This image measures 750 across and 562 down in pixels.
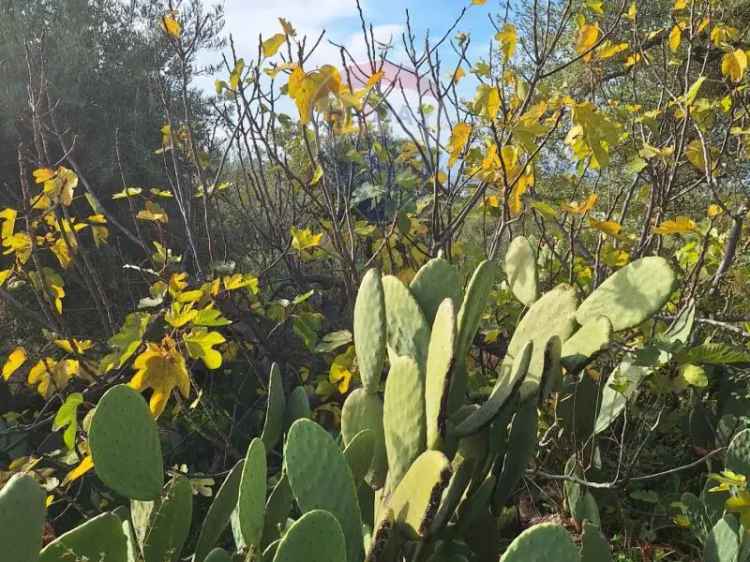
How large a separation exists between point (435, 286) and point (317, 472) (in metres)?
0.50

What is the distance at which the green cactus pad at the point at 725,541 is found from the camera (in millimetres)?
1305

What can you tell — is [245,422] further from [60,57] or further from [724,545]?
[60,57]

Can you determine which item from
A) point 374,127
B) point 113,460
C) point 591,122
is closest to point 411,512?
point 113,460

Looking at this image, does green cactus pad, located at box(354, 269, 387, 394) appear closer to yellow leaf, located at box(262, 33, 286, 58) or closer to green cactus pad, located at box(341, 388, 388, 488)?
green cactus pad, located at box(341, 388, 388, 488)

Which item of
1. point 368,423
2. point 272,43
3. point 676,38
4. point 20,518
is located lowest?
point 368,423

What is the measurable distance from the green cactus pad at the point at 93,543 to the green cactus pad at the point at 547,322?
678 mm

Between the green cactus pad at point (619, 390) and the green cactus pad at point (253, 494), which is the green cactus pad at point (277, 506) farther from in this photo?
the green cactus pad at point (619, 390)

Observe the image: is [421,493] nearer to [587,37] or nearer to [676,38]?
[587,37]

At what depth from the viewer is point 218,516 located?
1287 millimetres

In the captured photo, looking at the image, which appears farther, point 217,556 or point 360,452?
point 360,452

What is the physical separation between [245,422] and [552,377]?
62.4 inches

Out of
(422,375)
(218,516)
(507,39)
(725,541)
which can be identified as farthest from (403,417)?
(507,39)

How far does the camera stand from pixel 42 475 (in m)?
1.89

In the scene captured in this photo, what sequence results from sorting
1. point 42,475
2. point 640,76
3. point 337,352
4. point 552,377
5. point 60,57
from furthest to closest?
point 640,76 < point 60,57 < point 337,352 < point 42,475 < point 552,377
